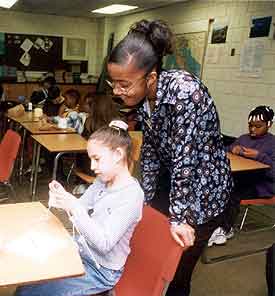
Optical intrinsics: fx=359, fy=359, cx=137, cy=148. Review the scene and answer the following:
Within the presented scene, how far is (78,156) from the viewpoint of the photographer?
3.36 meters

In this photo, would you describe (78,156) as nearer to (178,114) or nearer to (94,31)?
(178,114)

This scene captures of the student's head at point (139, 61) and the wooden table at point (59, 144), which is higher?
the student's head at point (139, 61)

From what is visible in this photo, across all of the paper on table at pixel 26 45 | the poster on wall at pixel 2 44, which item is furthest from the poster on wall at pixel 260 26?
the poster on wall at pixel 2 44

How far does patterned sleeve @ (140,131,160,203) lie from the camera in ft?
4.86

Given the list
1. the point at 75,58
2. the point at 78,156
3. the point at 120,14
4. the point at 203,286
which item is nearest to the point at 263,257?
the point at 203,286

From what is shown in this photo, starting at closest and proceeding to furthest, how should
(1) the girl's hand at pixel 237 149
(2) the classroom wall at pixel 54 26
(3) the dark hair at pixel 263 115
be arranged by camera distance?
(3) the dark hair at pixel 263 115 → (1) the girl's hand at pixel 237 149 → (2) the classroom wall at pixel 54 26

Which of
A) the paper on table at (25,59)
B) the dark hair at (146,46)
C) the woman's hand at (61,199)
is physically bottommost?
the woman's hand at (61,199)

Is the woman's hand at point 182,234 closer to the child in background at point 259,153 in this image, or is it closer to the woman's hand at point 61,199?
the woman's hand at point 61,199

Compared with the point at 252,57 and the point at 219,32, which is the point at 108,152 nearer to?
the point at 252,57

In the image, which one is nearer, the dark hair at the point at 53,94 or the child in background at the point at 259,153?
the child in background at the point at 259,153

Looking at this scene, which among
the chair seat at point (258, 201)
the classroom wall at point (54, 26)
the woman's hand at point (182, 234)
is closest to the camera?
the woman's hand at point (182, 234)

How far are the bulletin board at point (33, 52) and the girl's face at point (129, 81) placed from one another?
693 centimetres

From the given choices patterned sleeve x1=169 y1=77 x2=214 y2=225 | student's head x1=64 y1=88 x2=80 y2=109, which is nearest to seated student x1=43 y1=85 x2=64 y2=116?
student's head x1=64 y1=88 x2=80 y2=109

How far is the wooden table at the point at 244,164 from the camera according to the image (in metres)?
2.75
